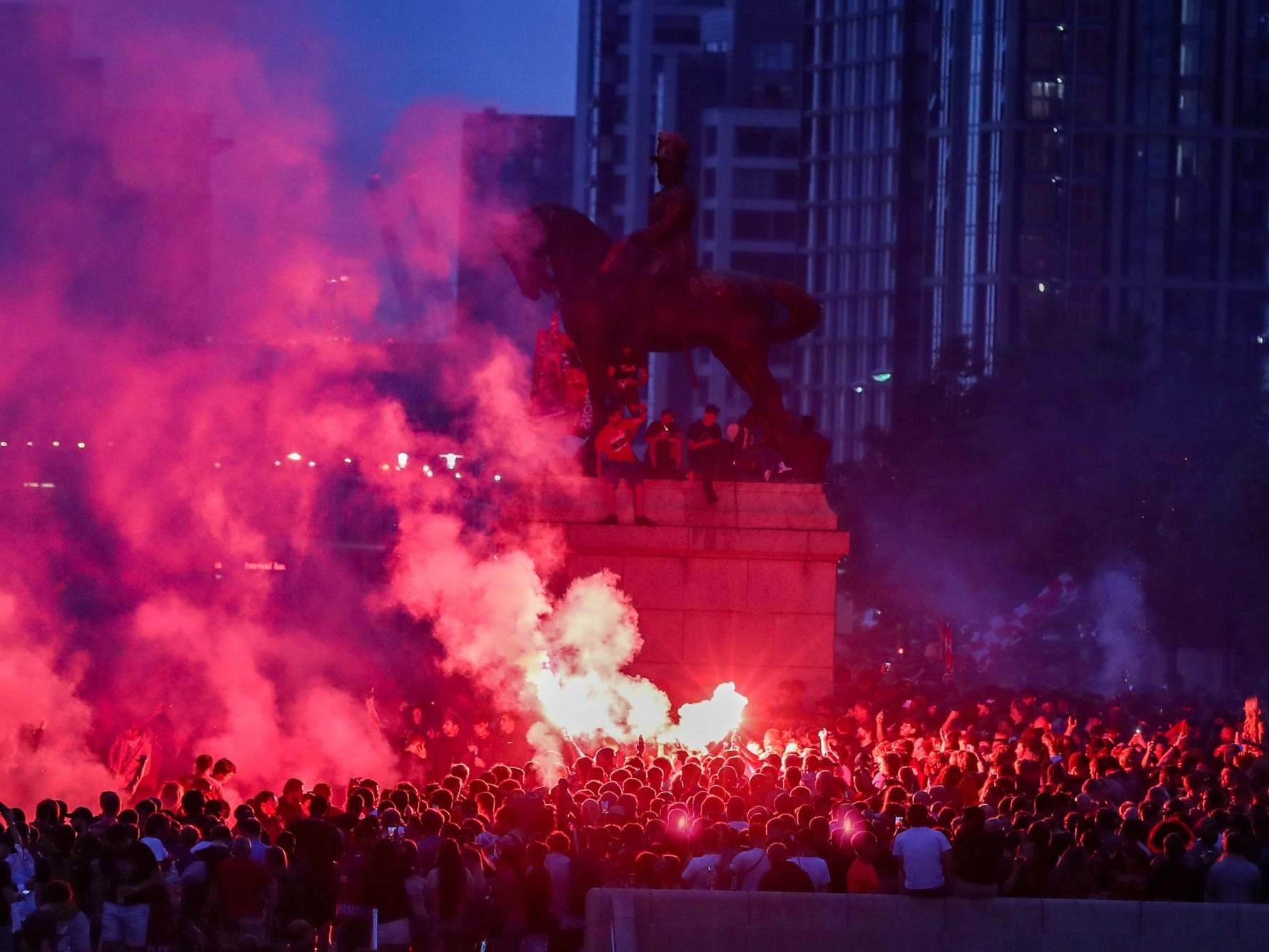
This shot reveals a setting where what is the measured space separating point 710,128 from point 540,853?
12793cm

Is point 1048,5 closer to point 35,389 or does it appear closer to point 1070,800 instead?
point 35,389

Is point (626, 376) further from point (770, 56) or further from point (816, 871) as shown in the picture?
point (770, 56)

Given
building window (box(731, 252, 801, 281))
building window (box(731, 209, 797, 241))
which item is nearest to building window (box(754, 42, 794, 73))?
building window (box(731, 209, 797, 241))

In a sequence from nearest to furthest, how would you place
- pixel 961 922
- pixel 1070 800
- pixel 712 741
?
pixel 961 922
pixel 1070 800
pixel 712 741

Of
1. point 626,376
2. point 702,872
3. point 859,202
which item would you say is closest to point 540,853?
point 702,872

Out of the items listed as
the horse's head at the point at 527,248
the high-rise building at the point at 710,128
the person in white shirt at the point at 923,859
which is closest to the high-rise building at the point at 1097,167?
the high-rise building at the point at 710,128

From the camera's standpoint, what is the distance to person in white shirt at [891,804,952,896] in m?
15.2

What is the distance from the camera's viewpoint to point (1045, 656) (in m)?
61.9

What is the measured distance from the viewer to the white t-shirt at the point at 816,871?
51.3 feet

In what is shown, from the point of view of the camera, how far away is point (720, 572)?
95.9 feet

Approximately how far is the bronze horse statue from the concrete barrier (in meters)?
13.6

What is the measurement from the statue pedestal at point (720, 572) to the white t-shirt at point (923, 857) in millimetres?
13410

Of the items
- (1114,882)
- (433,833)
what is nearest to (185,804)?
(433,833)

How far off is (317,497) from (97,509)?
1302 centimetres
